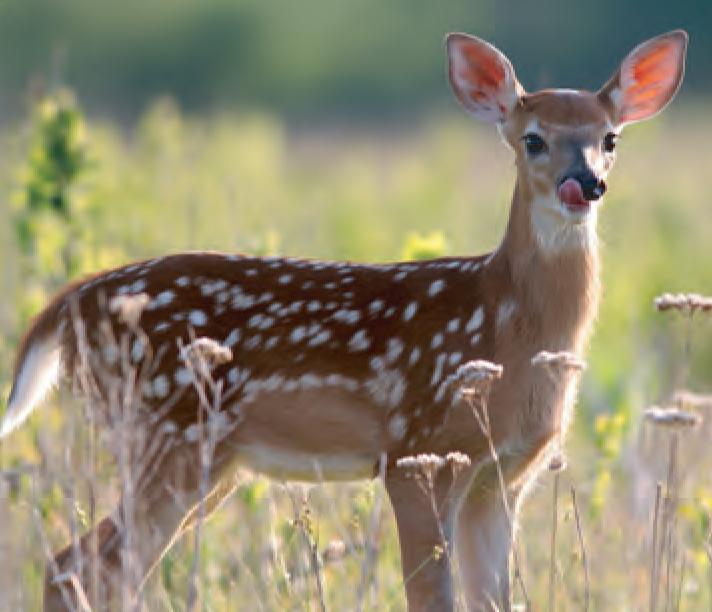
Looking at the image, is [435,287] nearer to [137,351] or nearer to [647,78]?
[137,351]

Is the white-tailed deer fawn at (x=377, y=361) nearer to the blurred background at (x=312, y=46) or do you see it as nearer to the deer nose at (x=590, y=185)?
the deer nose at (x=590, y=185)

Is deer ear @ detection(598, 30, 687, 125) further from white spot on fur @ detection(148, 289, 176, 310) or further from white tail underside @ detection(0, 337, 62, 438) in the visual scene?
white tail underside @ detection(0, 337, 62, 438)

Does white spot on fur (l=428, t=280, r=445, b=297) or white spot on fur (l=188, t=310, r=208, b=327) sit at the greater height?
white spot on fur (l=428, t=280, r=445, b=297)

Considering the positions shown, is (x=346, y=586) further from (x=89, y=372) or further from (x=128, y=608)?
(x=128, y=608)

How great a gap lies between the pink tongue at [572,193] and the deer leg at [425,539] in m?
0.99

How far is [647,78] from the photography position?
7617 millimetres

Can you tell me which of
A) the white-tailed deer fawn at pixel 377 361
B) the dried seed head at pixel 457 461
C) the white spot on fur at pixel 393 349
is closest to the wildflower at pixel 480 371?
the dried seed head at pixel 457 461

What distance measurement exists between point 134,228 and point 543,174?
149 inches

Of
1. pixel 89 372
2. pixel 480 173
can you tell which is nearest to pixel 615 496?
pixel 89 372

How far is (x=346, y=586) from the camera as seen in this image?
24.2 feet

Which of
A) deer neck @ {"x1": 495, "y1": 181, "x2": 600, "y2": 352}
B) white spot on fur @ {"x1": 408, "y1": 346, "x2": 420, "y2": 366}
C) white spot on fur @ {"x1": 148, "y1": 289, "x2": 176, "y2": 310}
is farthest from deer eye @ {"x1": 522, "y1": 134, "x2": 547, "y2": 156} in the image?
white spot on fur @ {"x1": 148, "y1": 289, "x2": 176, "y2": 310}

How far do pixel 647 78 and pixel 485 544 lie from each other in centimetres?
185

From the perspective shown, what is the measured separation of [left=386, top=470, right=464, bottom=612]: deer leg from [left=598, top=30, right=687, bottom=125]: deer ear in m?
1.58

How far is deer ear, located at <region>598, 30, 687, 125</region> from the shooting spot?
744 centimetres
